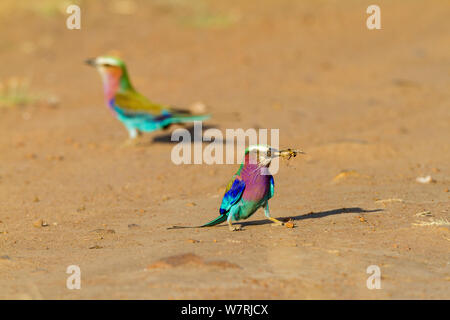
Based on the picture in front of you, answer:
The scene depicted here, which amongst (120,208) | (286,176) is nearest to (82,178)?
(120,208)

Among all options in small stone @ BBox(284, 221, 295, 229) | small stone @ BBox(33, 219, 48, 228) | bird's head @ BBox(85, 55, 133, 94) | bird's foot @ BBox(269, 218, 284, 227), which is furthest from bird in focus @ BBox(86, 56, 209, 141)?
small stone @ BBox(284, 221, 295, 229)

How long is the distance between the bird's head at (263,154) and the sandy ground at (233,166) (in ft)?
1.46

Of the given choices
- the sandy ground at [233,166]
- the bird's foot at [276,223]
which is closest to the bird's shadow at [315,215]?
the sandy ground at [233,166]

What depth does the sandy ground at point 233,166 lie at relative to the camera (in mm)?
3844

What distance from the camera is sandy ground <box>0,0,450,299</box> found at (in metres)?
3.84

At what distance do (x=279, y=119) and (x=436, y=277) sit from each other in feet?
16.6

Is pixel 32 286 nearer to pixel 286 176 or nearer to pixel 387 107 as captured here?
pixel 286 176

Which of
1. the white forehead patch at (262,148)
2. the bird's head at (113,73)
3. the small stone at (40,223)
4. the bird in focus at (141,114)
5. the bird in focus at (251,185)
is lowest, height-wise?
the small stone at (40,223)

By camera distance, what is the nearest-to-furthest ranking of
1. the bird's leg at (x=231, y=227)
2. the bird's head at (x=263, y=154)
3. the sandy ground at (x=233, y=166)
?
the sandy ground at (x=233, y=166)
the bird's head at (x=263, y=154)
the bird's leg at (x=231, y=227)

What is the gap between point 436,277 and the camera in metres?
3.80

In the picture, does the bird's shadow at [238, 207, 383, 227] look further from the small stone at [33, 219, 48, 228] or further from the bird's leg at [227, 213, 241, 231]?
the small stone at [33, 219, 48, 228]

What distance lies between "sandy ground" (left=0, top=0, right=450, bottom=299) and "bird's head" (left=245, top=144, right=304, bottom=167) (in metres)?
0.44

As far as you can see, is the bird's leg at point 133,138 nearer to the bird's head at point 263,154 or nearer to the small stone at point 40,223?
the small stone at point 40,223

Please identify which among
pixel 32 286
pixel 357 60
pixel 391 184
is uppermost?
Result: pixel 357 60
